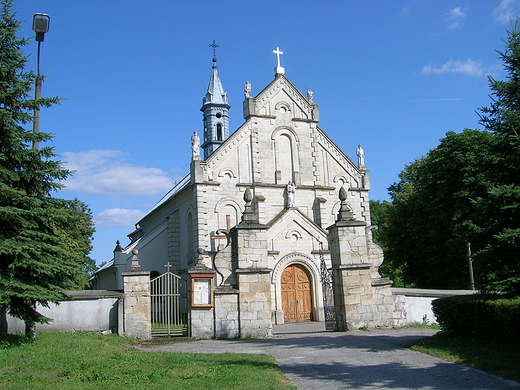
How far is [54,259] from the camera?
12188 mm

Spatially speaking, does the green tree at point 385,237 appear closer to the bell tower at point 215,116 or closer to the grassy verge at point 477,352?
the bell tower at point 215,116

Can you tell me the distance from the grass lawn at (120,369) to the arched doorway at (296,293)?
13.5m

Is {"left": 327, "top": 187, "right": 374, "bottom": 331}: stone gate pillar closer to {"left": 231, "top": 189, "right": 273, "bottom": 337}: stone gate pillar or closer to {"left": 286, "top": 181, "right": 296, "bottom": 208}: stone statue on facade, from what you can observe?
{"left": 231, "top": 189, "right": 273, "bottom": 337}: stone gate pillar

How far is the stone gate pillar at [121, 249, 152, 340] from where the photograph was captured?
15641 mm

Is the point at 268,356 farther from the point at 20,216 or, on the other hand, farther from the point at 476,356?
the point at 20,216

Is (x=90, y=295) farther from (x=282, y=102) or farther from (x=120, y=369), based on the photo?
(x=282, y=102)

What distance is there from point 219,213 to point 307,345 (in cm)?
1499

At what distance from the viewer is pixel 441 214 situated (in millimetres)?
30250

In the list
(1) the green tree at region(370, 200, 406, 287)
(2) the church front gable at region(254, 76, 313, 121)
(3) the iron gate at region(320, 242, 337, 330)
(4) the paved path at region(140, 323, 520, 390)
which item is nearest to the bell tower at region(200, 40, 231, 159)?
(2) the church front gable at region(254, 76, 313, 121)

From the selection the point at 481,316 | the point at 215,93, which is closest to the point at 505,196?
the point at 481,316

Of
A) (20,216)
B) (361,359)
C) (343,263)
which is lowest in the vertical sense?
(361,359)

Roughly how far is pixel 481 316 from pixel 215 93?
3674 cm

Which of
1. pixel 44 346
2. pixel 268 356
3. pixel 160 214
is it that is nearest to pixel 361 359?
pixel 268 356

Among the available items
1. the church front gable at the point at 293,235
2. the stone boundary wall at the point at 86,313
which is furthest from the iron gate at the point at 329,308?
the church front gable at the point at 293,235
